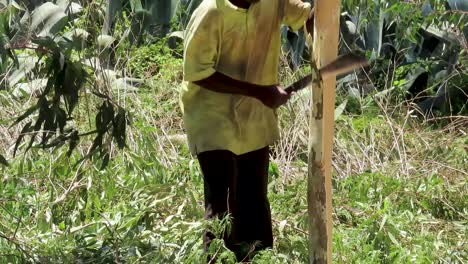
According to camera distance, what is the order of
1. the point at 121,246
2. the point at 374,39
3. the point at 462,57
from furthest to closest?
1. the point at 374,39
2. the point at 462,57
3. the point at 121,246

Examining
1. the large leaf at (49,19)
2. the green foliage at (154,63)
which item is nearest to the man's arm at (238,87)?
the large leaf at (49,19)

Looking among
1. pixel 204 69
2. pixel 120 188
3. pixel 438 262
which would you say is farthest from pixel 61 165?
pixel 438 262

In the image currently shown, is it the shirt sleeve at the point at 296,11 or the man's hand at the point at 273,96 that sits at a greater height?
the shirt sleeve at the point at 296,11

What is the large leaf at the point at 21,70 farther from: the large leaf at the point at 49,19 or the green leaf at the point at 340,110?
the green leaf at the point at 340,110

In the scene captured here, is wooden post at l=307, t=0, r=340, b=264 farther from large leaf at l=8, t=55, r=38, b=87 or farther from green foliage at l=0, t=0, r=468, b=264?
large leaf at l=8, t=55, r=38, b=87

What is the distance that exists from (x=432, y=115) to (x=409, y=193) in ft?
5.30

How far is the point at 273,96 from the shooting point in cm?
434

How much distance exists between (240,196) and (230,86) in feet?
2.08

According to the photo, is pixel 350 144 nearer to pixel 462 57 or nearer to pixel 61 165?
pixel 462 57

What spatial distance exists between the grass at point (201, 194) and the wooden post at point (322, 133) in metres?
0.75

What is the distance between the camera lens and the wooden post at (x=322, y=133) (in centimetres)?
360

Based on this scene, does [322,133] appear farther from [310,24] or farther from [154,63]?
[154,63]

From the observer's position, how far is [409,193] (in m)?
5.70

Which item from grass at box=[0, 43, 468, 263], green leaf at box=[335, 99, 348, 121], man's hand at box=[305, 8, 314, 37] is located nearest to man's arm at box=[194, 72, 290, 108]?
man's hand at box=[305, 8, 314, 37]
